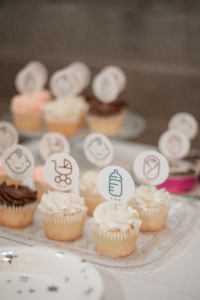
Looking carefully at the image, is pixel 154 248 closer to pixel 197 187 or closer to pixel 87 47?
pixel 197 187

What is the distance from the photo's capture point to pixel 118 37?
12.9ft

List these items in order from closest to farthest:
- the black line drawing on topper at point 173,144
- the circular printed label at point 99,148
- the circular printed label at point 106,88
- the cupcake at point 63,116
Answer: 1. the circular printed label at point 99,148
2. the black line drawing on topper at point 173,144
3. the circular printed label at point 106,88
4. the cupcake at point 63,116

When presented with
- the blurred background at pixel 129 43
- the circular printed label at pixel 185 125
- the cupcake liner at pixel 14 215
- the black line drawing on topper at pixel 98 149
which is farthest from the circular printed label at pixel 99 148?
the blurred background at pixel 129 43

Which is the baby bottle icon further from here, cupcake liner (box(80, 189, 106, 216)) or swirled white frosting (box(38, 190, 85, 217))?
cupcake liner (box(80, 189, 106, 216))

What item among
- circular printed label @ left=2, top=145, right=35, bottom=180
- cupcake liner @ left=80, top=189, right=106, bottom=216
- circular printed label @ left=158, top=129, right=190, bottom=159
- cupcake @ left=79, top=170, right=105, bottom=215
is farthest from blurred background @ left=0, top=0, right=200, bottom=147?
circular printed label @ left=2, top=145, right=35, bottom=180

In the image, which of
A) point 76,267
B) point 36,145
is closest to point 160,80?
point 36,145

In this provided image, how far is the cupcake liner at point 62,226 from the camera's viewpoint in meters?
1.75

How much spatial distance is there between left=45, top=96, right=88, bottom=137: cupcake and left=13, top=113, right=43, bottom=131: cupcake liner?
0.12m

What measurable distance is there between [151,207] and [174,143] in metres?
0.64

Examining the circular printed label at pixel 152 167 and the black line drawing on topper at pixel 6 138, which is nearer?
→ the circular printed label at pixel 152 167

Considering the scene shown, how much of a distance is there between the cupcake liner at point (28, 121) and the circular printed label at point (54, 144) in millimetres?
996

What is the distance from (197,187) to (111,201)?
1.16 metres

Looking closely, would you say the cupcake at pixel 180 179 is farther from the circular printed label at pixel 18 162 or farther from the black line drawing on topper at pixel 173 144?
the circular printed label at pixel 18 162

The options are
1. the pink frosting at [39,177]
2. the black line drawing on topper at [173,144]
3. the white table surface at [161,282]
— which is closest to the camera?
the white table surface at [161,282]
